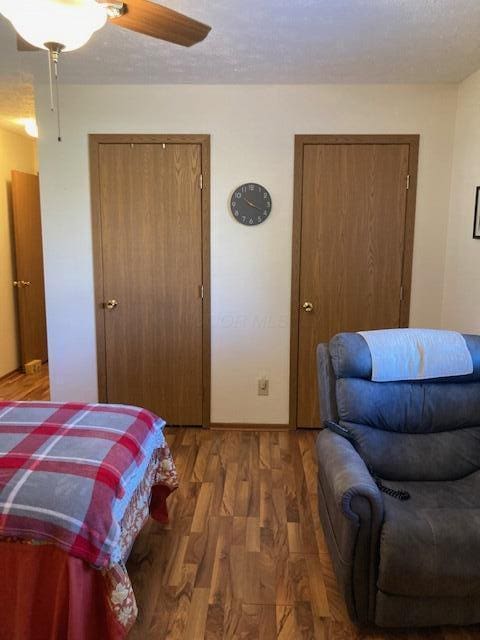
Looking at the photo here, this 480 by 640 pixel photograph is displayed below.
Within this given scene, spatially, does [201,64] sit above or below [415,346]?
above

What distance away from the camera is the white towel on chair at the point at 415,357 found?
2.22m

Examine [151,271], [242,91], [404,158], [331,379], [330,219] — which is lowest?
[331,379]

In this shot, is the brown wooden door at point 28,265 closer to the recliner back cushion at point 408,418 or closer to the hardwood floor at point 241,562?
the hardwood floor at point 241,562

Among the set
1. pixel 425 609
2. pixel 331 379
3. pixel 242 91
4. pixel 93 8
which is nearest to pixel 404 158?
pixel 242 91

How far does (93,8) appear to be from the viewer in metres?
1.39

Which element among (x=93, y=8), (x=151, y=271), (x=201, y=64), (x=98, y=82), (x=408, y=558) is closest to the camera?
(x=93, y=8)

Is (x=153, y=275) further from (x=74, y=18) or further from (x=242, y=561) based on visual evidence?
(x=74, y=18)

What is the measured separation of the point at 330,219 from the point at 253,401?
1.47 metres

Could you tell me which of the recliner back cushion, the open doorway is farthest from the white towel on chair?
the open doorway

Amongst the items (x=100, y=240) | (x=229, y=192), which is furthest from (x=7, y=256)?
(x=229, y=192)

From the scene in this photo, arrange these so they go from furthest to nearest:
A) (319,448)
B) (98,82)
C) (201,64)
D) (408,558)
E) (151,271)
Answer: (151,271), (98,82), (201,64), (319,448), (408,558)

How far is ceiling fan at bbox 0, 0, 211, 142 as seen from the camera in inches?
52.2

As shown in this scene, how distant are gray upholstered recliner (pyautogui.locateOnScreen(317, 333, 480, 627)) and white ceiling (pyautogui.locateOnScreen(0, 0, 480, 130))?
4.96ft

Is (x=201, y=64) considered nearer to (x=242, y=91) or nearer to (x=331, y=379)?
(x=242, y=91)
